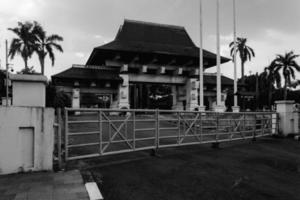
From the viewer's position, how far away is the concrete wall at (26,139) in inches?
183

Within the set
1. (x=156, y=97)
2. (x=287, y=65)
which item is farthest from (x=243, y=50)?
(x=156, y=97)

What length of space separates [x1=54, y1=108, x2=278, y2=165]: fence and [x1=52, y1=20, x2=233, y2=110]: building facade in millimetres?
11797

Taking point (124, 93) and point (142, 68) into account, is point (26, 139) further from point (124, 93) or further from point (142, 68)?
point (142, 68)

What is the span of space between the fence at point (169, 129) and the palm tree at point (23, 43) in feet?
79.4

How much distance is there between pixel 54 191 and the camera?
12.7ft

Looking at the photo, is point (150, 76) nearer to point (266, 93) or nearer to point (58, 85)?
point (58, 85)

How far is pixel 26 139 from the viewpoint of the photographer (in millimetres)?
4824

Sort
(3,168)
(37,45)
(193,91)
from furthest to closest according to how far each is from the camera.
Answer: (37,45)
(193,91)
(3,168)

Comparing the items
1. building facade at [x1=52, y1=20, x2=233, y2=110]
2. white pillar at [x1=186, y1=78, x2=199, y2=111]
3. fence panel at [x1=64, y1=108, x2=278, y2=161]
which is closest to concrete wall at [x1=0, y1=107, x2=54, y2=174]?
fence panel at [x1=64, y1=108, x2=278, y2=161]

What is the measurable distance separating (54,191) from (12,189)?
72 cm

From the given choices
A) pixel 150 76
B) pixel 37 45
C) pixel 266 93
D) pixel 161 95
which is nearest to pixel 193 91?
pixel 150 76

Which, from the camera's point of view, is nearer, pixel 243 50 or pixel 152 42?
pixel 152 42

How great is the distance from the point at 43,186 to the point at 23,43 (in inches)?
1263

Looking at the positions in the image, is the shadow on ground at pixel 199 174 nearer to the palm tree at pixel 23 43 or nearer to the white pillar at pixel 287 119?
the white pillar at pixel 287 119
